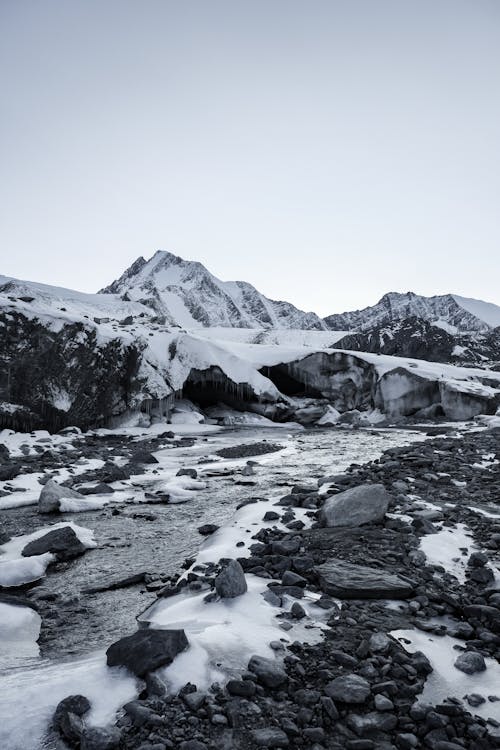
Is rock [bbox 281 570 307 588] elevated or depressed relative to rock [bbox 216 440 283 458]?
elevated

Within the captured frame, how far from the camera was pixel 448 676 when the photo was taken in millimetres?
A: 3539

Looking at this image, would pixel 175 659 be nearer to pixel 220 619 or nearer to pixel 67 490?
pixel 220 619

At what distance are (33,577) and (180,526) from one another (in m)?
2.92

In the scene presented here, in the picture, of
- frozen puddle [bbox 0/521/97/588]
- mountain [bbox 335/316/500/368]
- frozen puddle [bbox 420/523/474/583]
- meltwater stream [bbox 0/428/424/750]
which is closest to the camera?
meltwater stream [bbox 0/428/424/750]

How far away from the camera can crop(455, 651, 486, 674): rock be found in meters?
3.59

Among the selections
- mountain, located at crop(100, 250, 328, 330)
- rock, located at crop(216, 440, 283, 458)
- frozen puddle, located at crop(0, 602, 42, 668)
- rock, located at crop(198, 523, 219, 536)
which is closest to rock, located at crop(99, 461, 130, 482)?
rock, located at crop(198, 523, 219, 536)

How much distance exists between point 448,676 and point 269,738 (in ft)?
5.20

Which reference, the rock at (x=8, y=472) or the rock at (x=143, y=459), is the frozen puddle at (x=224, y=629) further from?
the rock at (x=143, y=459)

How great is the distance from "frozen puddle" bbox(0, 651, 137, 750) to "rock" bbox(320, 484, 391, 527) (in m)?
4.50

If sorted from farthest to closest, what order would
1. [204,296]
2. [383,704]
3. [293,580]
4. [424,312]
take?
[424,312], [204,296], [293,580], [383,704]

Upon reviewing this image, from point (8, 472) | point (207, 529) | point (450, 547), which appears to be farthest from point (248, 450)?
point (450, 547)

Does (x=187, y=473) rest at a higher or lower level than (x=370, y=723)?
lower

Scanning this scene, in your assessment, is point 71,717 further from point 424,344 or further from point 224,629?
point 424,344

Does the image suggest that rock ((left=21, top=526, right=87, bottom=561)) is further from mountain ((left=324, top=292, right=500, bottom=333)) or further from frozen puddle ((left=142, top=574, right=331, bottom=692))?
mountain ((left=324, top=292, right=500, bottom=333))
